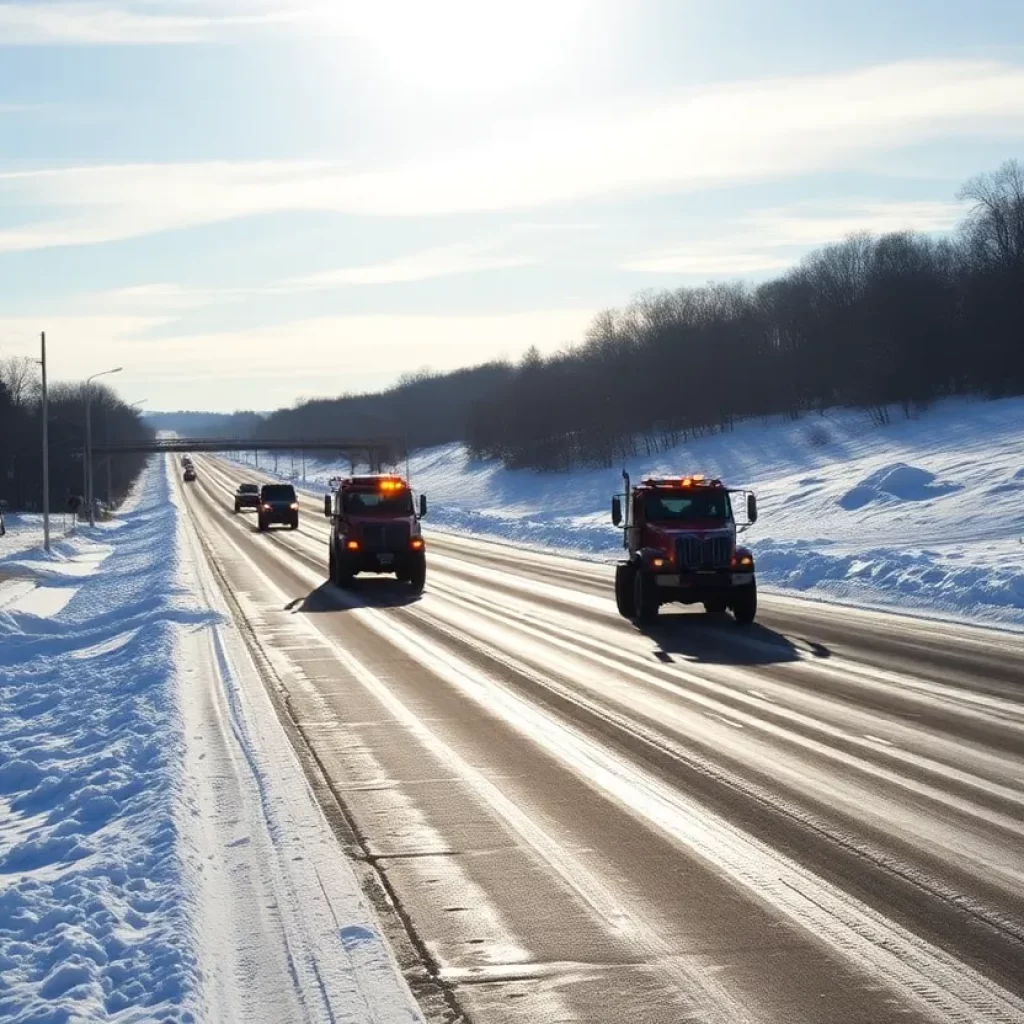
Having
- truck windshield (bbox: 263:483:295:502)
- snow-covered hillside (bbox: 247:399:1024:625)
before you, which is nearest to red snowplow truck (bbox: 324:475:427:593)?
snow-covered hillside (bbox: 247:399:1024:625)

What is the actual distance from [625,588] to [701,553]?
1.73 m

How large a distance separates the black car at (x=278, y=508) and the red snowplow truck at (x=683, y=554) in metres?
42.2

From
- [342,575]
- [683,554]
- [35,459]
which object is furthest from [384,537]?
[35,459]

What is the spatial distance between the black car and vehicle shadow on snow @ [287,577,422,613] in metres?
29.9

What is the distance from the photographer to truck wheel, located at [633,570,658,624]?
23828mm

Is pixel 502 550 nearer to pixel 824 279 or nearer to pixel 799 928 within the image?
pixel 799 928

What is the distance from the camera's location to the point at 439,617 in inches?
1039

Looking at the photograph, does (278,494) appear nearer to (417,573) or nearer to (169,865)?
(417,573)

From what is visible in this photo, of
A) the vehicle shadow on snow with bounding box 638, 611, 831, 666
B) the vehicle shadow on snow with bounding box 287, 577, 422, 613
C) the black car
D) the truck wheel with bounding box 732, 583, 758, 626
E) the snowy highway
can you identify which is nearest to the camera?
the snowy highway

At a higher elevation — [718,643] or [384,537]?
[384,537]

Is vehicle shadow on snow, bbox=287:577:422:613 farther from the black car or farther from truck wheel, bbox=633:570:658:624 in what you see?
the black car

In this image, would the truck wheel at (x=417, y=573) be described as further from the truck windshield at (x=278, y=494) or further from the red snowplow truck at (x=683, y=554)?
the truck windshield at (x=278, y=494)

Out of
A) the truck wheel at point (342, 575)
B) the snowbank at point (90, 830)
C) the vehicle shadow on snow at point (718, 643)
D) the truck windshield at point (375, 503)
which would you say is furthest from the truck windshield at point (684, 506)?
the truck windshield at point (375, 503)

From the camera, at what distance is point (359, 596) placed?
31.6 m
